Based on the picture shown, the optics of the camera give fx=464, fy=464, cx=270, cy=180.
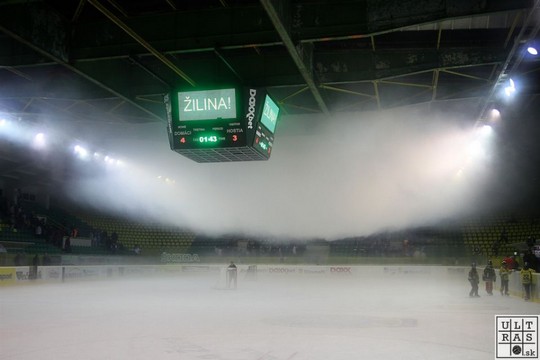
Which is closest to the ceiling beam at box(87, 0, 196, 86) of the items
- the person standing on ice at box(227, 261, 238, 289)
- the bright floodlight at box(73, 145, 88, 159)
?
the person standing on ice at box(227, 261, 238, 289)

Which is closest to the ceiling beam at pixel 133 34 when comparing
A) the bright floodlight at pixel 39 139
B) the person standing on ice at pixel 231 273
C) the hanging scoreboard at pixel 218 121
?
the hanging scoreboard at pixel 218 121

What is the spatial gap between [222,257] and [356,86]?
19.0m

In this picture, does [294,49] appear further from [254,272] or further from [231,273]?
[254,272]

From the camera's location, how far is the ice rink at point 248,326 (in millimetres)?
7445

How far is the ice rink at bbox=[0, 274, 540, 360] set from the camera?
7.45 metres

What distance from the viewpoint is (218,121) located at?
39.5 ft

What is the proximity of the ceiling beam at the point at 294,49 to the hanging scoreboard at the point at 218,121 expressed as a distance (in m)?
1.35

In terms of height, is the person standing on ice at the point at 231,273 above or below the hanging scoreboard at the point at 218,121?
below

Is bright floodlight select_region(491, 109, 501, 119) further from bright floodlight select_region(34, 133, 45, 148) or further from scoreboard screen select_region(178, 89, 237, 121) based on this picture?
bright floodlight select_region(34, 133, 45, 148)

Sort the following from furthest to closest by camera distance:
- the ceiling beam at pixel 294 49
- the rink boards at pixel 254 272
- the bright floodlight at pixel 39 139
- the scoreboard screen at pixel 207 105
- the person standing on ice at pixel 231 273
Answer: the bright floodlight at pixel 39 139
the rink boards at pixel 254 272
the person standing on ice at pixel 231 273
the scoreboard screen at pixel 207 105
the ceiling beam at pixel 294 49

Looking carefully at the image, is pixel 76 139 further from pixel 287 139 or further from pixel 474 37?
pixel 474 37

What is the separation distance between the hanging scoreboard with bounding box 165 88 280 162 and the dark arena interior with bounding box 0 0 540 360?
6 centimetres

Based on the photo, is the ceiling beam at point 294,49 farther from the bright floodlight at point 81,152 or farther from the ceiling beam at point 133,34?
the bright floodlight at point 81,152

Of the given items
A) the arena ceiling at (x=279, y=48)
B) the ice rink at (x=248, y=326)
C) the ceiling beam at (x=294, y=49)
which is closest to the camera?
the ice rink at (x=248, y=326)
